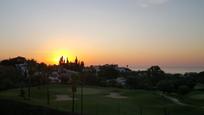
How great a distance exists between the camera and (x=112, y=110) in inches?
1658

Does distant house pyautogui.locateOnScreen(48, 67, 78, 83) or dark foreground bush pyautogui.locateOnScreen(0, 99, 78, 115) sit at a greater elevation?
distant house pyautogui.locateOnScreen(48, 67, 78, 83)

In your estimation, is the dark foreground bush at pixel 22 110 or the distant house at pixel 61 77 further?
the distant house at pixel 61 77

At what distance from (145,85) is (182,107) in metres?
53.1

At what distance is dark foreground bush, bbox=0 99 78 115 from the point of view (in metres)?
26.9

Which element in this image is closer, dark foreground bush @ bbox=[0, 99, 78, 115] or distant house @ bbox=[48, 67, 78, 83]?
dark foreground bush @ bbox=[0, 99, 78, 115]

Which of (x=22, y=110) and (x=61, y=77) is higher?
(x=61, y=77)

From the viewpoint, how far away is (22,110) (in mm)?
28359

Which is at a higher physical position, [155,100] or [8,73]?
[8,73]

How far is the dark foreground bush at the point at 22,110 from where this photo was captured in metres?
26.9

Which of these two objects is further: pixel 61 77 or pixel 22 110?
pixel 61 77

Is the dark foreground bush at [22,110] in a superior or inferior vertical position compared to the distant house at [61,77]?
inferior

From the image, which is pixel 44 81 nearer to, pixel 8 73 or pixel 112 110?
pixel 8 73

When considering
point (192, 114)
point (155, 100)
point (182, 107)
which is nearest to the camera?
point (192, 114)

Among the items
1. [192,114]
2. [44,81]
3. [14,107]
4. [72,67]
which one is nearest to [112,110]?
[192,114]
